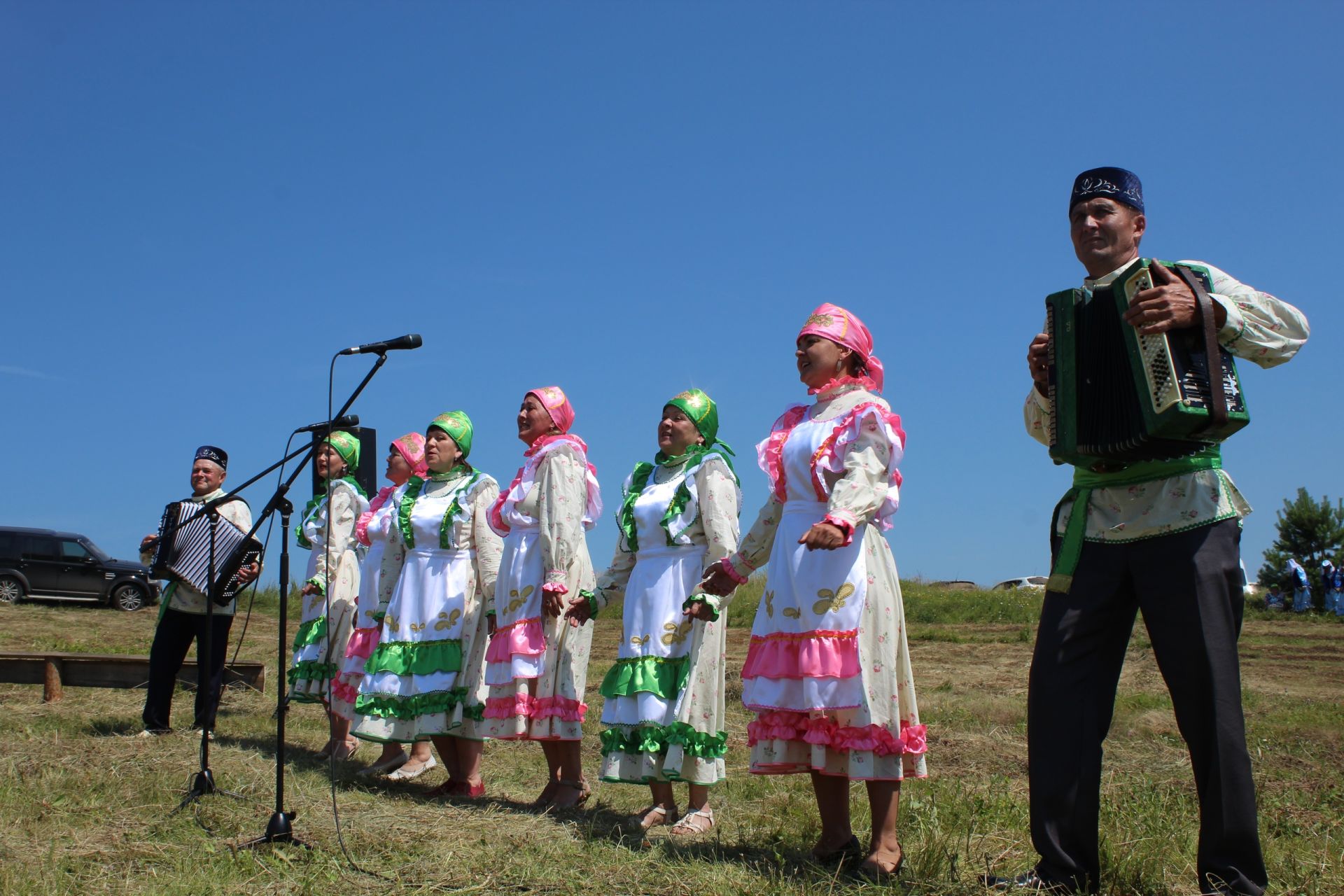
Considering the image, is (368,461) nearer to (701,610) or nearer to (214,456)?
(214,456)

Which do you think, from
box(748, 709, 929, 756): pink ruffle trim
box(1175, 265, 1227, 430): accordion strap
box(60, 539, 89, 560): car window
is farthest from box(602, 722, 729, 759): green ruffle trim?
box(60, 539, 89, 560): car window

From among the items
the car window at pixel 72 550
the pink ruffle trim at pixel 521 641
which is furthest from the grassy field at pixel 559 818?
the car window at pixel 72 550

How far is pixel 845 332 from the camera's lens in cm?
457

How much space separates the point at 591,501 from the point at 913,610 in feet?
42.0

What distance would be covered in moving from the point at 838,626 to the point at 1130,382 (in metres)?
1.34

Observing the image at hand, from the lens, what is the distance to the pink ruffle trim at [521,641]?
6.07m

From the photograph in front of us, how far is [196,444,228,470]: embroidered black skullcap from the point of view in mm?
8695

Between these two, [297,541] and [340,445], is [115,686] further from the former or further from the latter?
[340,445]

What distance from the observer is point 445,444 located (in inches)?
280

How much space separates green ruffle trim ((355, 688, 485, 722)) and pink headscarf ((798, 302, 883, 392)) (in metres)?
3.17

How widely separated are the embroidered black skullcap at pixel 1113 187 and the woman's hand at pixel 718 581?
195cm

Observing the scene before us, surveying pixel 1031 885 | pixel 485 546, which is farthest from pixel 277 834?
pixel 1031 885

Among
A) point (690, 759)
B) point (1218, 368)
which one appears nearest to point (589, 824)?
point (690, 759)

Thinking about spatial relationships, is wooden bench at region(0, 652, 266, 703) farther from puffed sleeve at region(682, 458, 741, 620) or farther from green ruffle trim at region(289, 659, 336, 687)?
puffed sleeve at region(682, 458, 741, 620)
